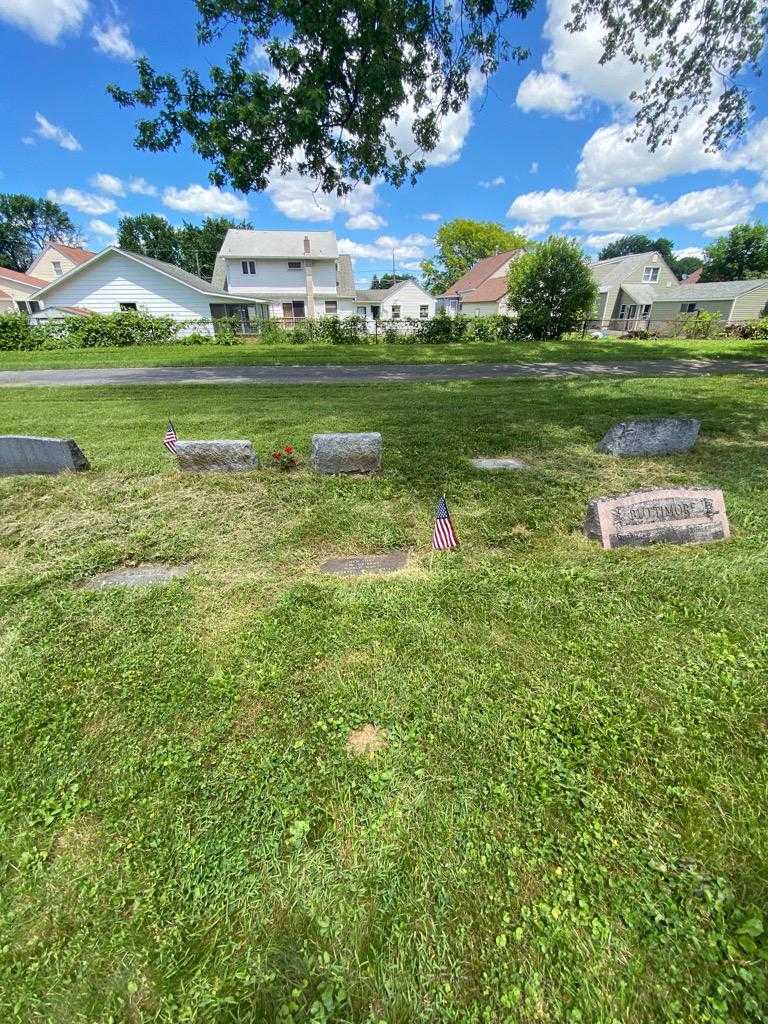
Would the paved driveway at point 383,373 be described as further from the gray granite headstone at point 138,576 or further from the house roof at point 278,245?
the house roof at point 278,245

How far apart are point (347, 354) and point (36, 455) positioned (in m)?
12.8

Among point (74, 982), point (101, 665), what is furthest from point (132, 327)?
point (74, 982)

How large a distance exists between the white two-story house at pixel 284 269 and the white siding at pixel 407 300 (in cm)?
1285

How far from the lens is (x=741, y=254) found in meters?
46.5

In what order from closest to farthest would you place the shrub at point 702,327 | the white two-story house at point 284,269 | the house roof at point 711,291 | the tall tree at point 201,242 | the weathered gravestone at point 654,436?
1. the weathered gravestone at point 654,436
2. the shrub at point 702,327
3. the white two-story house at point 284,269
4. the house roof at point 711,291
5. the tall tree at point 201,242

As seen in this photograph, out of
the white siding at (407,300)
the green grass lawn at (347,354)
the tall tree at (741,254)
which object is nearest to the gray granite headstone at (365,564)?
the green grass lawn at (347,354)

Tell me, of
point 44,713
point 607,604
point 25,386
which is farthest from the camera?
point 25,386

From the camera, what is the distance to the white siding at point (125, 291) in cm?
2431

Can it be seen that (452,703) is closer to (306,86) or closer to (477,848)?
(477,848)

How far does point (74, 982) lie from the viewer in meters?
1.33

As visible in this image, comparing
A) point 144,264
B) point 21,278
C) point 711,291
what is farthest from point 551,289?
point 21,278

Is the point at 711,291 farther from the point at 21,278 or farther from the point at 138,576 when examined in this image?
the point at 21,278

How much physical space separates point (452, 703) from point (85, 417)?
337 inches

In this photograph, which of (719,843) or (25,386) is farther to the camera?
(25,386)
